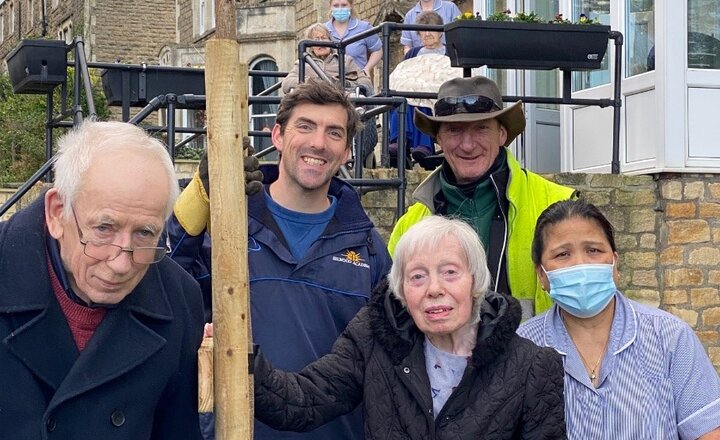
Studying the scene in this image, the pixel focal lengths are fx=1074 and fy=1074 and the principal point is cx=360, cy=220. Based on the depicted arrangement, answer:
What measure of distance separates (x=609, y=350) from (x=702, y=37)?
17.2 ft

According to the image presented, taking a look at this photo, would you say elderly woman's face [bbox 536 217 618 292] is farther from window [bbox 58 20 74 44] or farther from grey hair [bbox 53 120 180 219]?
A: window [bbox 58 20 74 44]

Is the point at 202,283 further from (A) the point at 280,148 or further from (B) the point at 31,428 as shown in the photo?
(B) the point at 31,428

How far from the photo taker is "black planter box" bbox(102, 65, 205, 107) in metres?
9.55

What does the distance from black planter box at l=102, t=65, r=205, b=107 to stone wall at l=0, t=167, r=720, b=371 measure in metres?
2.96

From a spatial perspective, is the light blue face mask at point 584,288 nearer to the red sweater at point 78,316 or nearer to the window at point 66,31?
the red sweater at point 78,316

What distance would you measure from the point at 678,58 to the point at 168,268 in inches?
236

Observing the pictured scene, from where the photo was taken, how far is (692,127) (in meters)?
7.97

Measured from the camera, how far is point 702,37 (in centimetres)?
809

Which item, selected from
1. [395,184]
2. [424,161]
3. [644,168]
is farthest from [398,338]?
[644,168]

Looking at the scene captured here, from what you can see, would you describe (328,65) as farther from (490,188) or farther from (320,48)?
(490,188)

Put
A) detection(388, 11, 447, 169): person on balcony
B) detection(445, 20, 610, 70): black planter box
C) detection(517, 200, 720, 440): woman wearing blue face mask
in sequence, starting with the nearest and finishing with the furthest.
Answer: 1. detection(517, 200, 720, 440): woman wearing blue face mask
2. detection(445, 20, 610, 70): black planter box
3. detection(388, 11, 447, 169): person on balcony

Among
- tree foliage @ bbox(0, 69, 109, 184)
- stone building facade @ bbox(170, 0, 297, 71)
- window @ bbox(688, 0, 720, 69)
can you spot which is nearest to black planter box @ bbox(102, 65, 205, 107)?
window @ bbox(688, 0, 720, 69)

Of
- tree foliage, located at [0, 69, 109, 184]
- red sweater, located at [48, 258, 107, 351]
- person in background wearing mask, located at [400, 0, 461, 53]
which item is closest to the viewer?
red sweater, located at [48, 258, 107, 351]

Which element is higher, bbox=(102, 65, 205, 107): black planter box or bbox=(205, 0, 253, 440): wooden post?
bbox=(102, 65, 205, 107): black planter box
